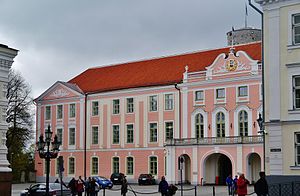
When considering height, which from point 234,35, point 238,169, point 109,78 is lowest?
point 238,169

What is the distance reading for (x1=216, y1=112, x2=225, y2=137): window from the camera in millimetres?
57812

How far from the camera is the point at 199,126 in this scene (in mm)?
59562

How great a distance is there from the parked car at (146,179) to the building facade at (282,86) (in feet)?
106

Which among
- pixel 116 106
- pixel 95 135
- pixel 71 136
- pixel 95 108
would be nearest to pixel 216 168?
pixel 116 106

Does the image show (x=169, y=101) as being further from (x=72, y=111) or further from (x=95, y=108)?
(x=72, y=111)

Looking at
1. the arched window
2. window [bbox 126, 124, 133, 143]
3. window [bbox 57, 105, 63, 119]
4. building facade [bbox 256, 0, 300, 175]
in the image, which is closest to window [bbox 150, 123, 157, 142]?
window [bbox 126, 124, 133, 143]

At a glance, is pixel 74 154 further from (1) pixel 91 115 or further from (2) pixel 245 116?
(2) pixel 245 116

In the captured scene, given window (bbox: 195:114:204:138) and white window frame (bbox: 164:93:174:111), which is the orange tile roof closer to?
Result: white window frame (bbox: 164:93:174:111)

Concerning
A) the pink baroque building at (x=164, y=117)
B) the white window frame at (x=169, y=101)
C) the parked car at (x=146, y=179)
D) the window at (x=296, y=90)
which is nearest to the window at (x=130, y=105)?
the pink baroque building at (x=164, y=117)

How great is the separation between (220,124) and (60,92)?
21370 mm

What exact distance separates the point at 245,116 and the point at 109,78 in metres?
19.7

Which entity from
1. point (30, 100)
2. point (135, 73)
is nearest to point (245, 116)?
point (135, 73)

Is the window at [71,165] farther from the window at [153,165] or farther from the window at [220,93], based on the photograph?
the window at [220,93]

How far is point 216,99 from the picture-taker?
5859cm
